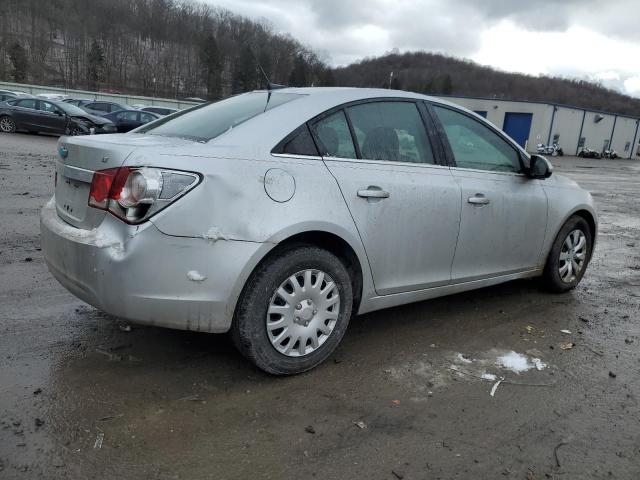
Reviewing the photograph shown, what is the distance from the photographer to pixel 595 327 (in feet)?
14.2

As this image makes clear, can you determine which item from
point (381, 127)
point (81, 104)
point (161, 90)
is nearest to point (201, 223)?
point (381, 127)

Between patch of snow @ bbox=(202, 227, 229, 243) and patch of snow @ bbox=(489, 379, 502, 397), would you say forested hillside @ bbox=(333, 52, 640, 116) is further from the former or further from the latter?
patch of snow @ bbox=(202, 227, 229, 243)

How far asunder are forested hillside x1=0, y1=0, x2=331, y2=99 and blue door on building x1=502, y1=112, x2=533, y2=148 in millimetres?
43166

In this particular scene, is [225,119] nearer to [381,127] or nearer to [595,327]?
[381,127]

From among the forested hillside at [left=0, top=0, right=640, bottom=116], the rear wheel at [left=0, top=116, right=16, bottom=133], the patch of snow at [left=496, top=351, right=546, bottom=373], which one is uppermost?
the forested hillside at [left=0, top=0, right=640, bottom=116]

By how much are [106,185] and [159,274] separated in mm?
536

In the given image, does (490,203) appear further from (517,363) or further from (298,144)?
(298,144)

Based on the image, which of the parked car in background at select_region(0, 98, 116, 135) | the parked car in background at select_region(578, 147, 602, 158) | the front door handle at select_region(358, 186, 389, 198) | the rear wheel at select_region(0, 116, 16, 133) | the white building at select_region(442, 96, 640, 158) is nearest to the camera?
the front door handle at select_region(358, 186, 389, 198)

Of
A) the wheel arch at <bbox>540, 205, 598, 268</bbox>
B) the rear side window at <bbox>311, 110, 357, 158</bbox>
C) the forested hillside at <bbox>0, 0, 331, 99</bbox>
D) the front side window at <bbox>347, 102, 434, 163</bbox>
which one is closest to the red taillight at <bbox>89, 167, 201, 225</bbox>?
the rear side window at <bbox>311, 110, 357, 158</bbox>

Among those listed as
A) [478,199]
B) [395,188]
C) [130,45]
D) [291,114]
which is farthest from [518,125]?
[130,45]

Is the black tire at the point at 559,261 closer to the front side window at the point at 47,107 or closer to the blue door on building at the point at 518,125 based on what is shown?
the front side window at the point at 47,107

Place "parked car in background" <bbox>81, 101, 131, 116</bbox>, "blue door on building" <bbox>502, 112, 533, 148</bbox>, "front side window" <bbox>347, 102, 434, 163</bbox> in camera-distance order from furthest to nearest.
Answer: "blue door on building" <bbox>502, 112, 533, 148</bbox>, "parked car in background" <bbox>81, 101, 131, 116</bbox>, "front side window" <bbox>347, 102, 434, 163</bbox>

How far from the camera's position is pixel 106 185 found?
9.11 ft

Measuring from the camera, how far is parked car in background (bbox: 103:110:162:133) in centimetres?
2175
